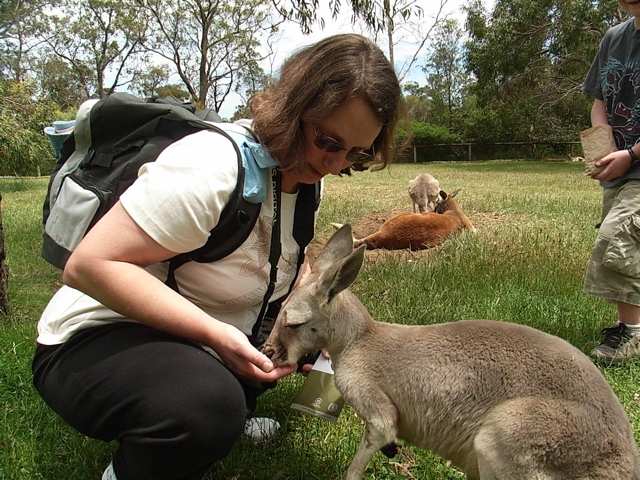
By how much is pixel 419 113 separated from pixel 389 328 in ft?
143

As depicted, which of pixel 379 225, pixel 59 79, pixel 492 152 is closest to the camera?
pixel 379 225

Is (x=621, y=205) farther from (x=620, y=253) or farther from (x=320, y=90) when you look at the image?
(x=320, y=90)

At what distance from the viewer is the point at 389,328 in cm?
202

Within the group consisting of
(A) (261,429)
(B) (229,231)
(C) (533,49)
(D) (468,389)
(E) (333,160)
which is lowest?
(A) (261,429)

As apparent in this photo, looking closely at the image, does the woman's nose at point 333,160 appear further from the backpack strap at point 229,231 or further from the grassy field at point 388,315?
the grassy field at point 388,315

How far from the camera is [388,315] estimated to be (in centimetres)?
300

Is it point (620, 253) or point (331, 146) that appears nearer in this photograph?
point (331, 146)

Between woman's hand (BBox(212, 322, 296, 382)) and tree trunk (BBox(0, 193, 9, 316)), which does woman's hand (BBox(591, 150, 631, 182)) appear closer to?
woman's hand (BBox(212, 322, 296, 382))

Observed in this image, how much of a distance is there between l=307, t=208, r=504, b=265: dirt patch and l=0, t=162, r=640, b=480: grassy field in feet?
0.22

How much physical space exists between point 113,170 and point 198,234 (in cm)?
35

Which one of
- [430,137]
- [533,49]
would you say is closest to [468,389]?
[533,49]

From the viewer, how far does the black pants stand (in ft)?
4.97

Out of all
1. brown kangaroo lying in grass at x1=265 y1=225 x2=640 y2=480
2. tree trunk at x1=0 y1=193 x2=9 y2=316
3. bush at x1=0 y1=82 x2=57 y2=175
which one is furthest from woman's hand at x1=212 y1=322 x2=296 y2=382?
bush at x1=0 y1=82 x2=57 y2=175

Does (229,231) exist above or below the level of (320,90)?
below
